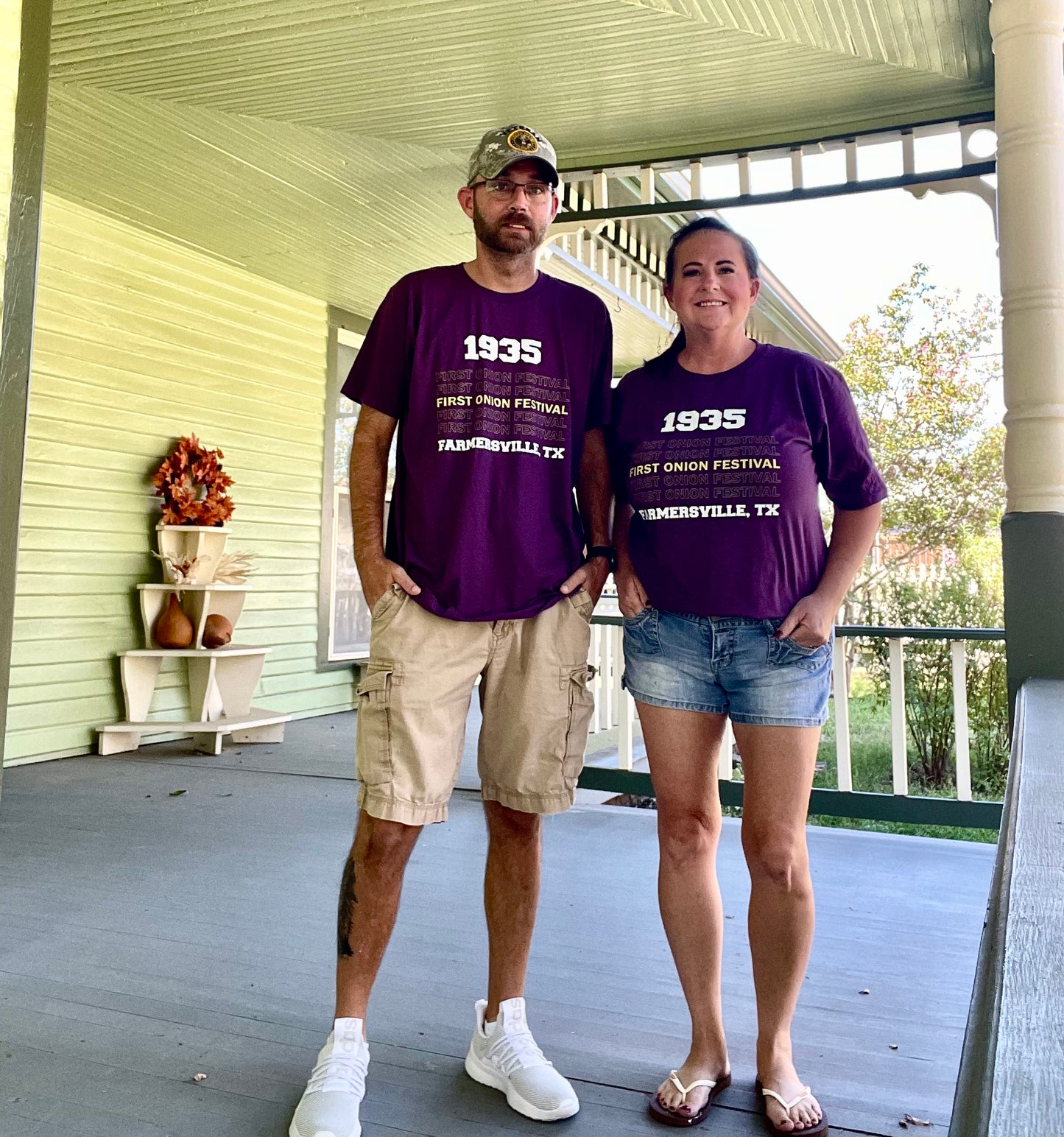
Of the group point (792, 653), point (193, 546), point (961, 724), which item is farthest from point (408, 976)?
point (193, 546)

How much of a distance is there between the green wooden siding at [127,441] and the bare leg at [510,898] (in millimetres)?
3948

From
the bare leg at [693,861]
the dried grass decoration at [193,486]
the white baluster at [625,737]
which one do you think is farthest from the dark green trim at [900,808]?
the dried grass decoration at [193,486]

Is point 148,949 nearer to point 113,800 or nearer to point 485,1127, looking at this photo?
point 485,1127

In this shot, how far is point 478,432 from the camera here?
175 cm

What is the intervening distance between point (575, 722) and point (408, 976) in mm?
964

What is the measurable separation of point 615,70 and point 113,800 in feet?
12.2

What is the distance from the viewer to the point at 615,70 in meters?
3.73

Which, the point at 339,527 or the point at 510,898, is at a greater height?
the point at 339,527

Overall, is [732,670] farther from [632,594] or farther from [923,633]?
[923,633]

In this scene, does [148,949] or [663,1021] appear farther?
[148,949]

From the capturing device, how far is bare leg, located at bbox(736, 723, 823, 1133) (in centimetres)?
168

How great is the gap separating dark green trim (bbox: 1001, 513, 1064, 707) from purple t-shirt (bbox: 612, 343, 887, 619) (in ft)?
2.51

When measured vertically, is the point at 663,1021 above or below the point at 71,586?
below

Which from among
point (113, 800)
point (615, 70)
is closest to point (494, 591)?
point (615, 70)
